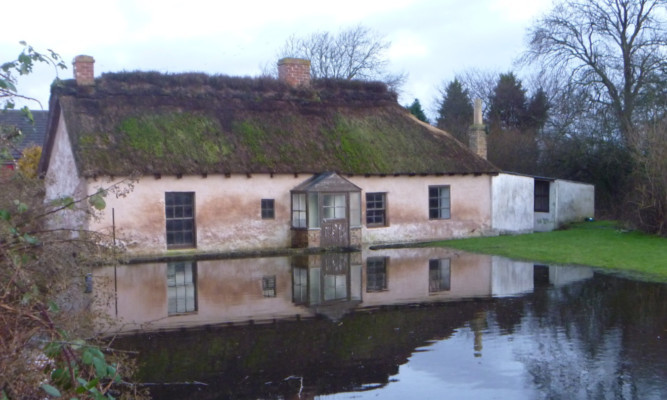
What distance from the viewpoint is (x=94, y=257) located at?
17.1 ft

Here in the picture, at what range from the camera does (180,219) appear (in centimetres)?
2022

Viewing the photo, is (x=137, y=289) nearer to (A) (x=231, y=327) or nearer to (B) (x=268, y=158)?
(A) (x=231, y=327)

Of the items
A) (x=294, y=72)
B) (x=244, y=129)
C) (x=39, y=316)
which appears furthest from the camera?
(x=294, y=72)

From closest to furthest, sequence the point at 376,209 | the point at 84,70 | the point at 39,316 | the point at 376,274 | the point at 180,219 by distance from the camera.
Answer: the point at 39,316, the point at 376,274, the point at 180,219, the point at 84,70, the point at 376,209

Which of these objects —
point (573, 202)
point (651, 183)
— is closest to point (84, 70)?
point (651, 183)

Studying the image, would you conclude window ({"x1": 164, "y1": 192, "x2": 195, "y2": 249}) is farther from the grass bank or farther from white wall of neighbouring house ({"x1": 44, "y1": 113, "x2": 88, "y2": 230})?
the grass bank

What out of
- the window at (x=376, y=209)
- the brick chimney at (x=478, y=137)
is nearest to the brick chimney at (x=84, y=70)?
the window at (x=376, y=209)

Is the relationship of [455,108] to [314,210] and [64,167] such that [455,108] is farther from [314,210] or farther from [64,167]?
[64,167]

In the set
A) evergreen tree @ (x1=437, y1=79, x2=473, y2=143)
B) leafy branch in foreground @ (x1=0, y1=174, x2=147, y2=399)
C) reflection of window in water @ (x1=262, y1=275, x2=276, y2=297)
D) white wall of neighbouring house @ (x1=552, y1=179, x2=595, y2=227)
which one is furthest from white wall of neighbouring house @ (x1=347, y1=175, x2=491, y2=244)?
leafy branch in foreground @ (x1=0, y1=174, x2=147, y2=399)

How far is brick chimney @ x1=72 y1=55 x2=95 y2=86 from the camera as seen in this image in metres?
21.0

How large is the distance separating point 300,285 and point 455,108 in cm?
2989

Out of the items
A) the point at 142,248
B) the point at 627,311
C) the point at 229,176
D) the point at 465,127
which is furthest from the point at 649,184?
the point at 465,127

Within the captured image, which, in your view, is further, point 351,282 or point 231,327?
point 351,282

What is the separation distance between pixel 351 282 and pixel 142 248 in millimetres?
7109
